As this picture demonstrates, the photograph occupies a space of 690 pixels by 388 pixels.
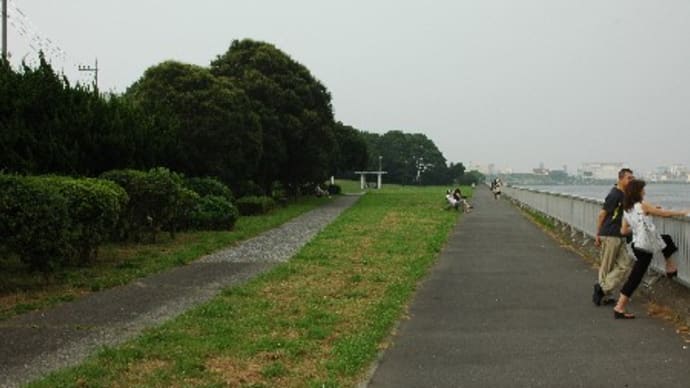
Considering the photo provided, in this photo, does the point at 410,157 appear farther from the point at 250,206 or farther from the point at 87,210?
the point at 87,210

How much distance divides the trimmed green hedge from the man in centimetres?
743

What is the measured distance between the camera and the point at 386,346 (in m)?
7.18

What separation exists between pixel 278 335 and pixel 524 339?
8.27ft

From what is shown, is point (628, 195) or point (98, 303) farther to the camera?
point (98, 303)

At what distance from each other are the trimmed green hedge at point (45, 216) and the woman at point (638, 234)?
7.54 metres

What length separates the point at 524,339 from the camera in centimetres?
746

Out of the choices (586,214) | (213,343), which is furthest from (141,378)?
(586,214)

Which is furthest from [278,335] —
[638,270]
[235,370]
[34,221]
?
[34,221]

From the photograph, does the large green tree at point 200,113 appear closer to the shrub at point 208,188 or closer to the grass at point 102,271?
the shrub at point 208,188

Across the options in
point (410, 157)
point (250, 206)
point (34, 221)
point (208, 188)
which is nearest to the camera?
point (34, 221)

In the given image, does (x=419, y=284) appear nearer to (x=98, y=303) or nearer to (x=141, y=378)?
(x=98, y=303)

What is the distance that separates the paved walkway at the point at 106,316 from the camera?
665 centimetres

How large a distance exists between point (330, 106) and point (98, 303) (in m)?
31.7

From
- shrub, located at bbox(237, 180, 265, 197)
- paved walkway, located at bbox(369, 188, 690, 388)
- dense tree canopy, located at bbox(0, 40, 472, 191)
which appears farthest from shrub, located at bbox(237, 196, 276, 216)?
paved walkway, located at bbox(369, 188, 690, 388)
